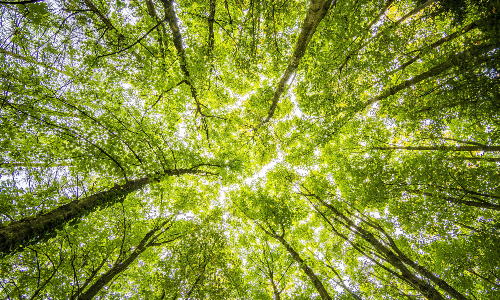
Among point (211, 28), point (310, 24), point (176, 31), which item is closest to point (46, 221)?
point (176, 31)

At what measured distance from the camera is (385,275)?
9266 mm

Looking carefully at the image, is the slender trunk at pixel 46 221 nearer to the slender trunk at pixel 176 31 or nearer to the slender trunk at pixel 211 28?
the slender trunk at pixel 176 31

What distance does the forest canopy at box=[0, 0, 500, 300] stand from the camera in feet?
14.7

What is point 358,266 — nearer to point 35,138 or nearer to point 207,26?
point 207,26

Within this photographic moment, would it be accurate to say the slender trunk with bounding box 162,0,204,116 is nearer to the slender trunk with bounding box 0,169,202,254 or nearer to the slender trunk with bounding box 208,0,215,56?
the slender trunk with bounding box 208,0,215,56

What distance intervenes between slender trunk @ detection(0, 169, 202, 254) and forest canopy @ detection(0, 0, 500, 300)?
4cm

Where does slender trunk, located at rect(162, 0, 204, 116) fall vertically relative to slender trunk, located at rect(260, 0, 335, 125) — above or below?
above

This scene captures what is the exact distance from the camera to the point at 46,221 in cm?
366

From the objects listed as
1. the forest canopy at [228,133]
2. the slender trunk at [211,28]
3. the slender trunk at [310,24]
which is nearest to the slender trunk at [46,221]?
the forest canopy at [228,133]

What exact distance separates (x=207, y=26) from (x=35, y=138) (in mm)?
6762

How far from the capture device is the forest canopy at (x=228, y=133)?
4.47 m

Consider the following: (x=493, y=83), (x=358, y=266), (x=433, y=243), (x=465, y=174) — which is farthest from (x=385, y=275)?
(x=493, y=83)

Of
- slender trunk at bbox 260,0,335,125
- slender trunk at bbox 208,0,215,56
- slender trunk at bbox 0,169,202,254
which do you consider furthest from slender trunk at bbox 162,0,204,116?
slender trunk at bbox 0,169,202,254

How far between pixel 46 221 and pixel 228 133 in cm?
642
